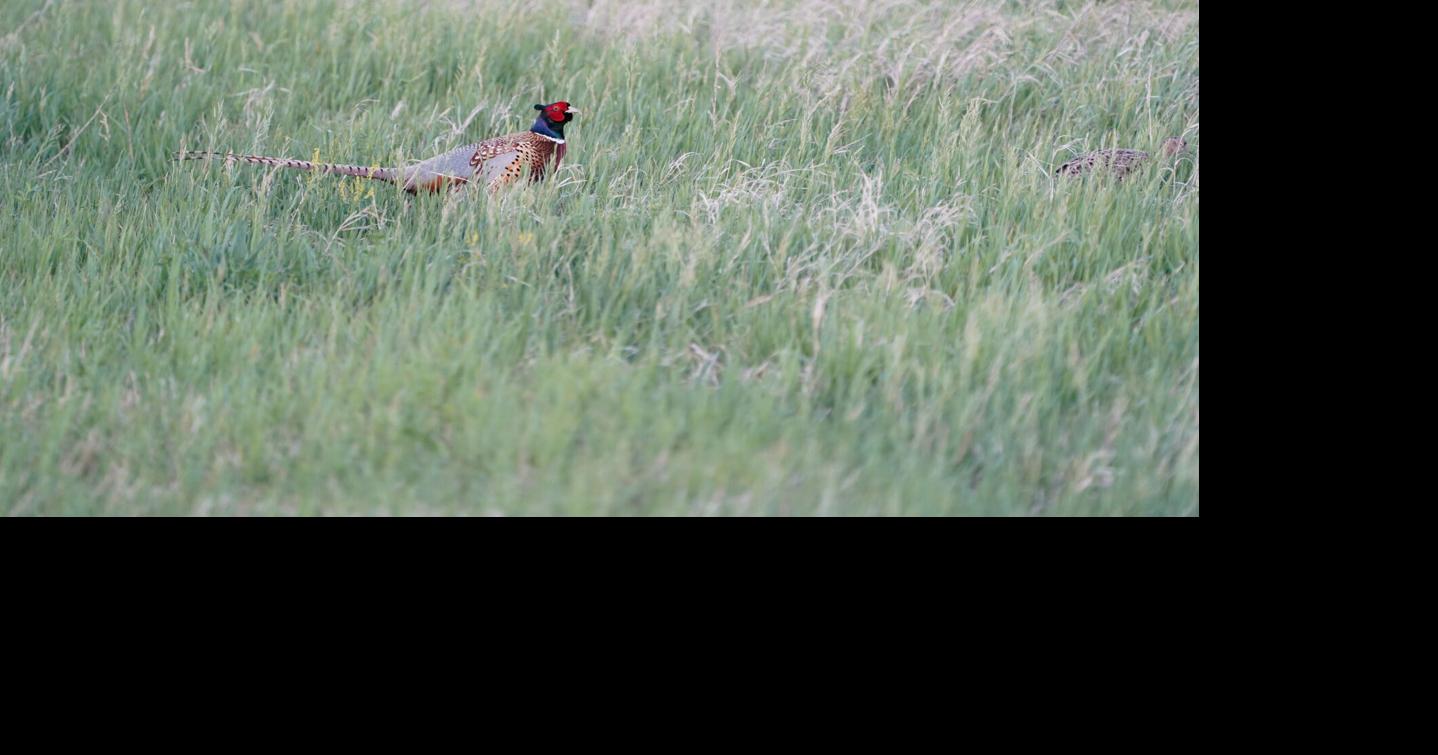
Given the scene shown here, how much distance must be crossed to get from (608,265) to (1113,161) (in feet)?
7.39

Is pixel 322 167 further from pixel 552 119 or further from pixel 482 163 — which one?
pixel 552 119

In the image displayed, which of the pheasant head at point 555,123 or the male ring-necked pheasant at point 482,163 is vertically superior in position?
the pheasant head at point 555,123

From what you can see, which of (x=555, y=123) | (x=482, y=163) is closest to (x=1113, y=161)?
(x=555, y=123)

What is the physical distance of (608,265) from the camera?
13.8ft

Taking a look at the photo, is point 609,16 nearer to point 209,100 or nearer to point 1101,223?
point 209,100

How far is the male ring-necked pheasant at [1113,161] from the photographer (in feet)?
16.1

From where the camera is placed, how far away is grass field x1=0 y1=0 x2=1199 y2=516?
334 centimetres

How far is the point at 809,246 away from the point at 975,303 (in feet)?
2.20

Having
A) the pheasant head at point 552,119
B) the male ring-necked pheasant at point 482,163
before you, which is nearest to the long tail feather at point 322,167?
the male ring-necked pheasant at point 482,163

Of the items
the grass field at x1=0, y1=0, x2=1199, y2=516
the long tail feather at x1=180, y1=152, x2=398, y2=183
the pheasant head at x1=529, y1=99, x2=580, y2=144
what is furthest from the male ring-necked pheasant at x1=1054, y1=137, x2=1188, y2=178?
the long tail feather at x1=180, y1=152, x2=398, y2=183

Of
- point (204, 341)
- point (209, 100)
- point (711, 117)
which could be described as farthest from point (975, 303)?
point (209, 100)

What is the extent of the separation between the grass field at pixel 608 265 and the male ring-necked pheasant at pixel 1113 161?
0.41 feet

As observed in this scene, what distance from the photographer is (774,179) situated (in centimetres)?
495

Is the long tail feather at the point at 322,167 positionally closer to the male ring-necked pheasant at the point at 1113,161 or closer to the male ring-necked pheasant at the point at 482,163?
the male ring-necked pheasant at the point at 482,163
